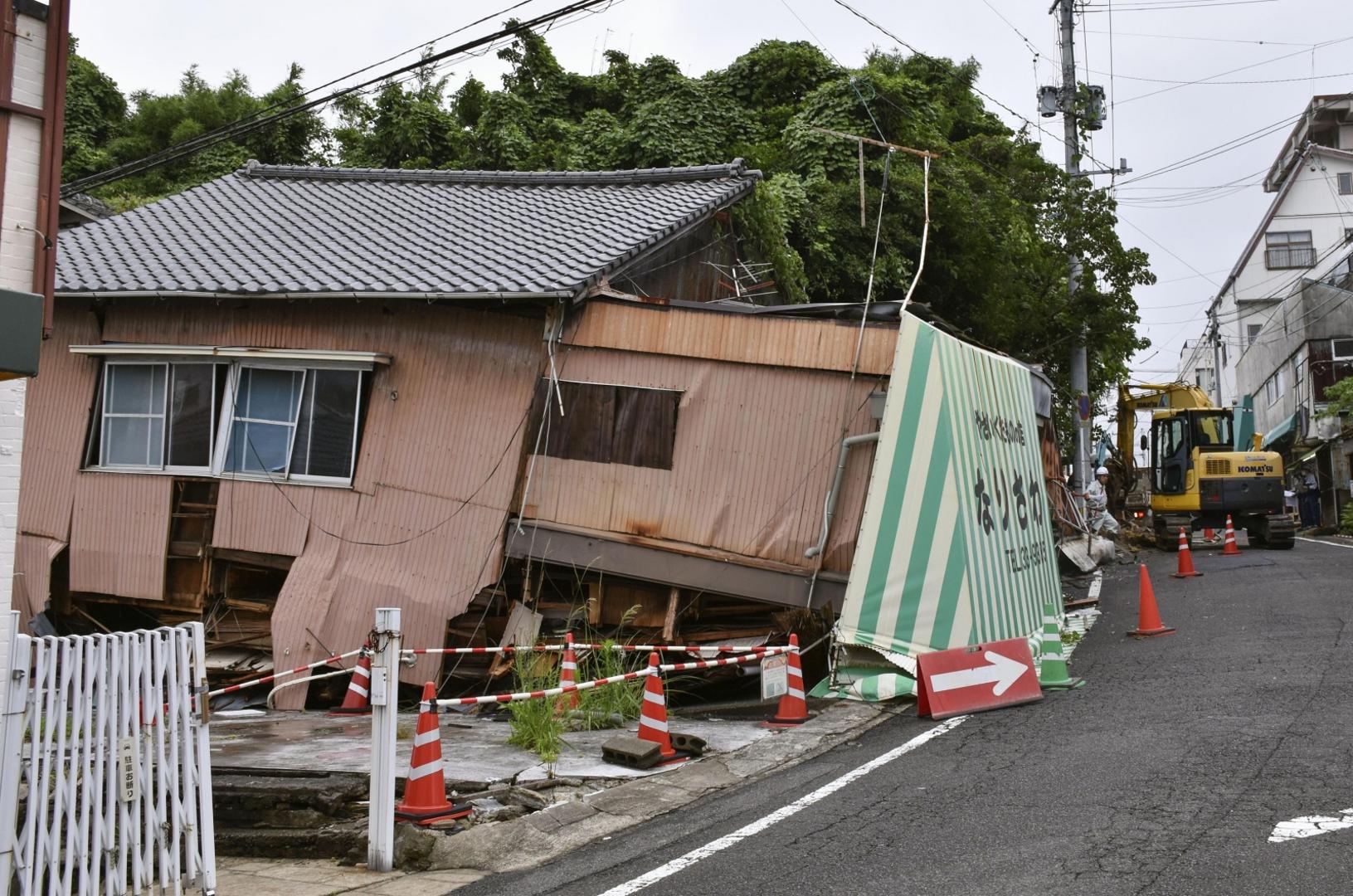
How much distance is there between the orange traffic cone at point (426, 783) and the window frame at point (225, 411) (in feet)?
23.0

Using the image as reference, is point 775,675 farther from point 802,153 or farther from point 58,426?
point 802,153

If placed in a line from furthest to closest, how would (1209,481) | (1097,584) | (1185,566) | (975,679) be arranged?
(1209,481) → (1097,584) → (1185,566) → (975,679)

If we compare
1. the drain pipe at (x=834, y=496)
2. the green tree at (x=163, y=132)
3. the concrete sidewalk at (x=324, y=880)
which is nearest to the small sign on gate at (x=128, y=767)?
the concrete sidewalk at (x=324, y=880)

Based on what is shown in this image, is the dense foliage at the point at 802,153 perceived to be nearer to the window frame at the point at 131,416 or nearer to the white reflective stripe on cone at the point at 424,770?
the window frame at the point at 131,416

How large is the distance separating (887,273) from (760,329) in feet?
42.2

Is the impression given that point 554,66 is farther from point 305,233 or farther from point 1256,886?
point 1256,886

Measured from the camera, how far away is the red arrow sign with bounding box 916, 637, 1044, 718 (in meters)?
9.62

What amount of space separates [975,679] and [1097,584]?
11.2 meters

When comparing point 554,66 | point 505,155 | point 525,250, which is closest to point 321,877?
point 525,250

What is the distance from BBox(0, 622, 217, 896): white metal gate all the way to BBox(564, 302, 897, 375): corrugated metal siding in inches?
290

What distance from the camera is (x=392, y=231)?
1562 cm

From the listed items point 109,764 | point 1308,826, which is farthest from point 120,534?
point 1308,826

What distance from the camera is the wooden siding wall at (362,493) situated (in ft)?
41.4

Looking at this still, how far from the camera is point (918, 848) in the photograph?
18.7ft
